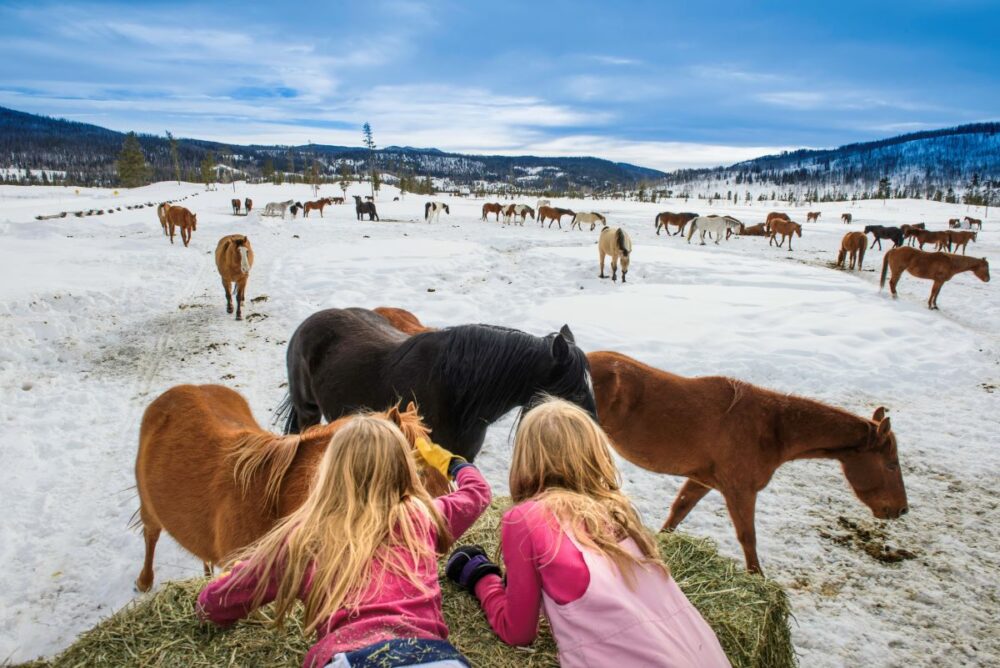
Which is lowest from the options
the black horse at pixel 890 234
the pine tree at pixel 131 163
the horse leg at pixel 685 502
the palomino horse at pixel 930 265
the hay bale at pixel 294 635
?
the horse leg at pixel 685 502

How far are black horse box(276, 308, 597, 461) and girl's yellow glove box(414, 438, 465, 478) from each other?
2.44ft

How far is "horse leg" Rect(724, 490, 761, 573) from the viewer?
3219 millimetres

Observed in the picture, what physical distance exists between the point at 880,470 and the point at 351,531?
3.43 meters

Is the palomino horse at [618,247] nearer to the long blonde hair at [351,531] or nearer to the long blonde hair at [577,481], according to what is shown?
the long blonde hair at [577,481]

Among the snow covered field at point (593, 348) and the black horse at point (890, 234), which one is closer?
the snow covered field at point (593, 348)

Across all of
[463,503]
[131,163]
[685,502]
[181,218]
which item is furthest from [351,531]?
[131,163]

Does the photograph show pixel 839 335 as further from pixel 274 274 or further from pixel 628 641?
pixel 274 274

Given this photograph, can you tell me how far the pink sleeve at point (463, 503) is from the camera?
1.99 metres

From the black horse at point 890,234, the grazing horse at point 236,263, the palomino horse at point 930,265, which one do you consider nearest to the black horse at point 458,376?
the grazing horse at point 236,263

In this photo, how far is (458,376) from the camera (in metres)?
2.94

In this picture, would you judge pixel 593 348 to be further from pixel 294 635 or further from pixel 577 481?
pixel 294 635

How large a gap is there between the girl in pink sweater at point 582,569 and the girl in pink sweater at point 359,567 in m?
0.33

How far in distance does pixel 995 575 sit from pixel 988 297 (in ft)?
40.4

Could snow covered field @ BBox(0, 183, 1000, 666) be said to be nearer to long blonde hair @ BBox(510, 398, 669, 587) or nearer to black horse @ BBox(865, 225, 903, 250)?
long blonde hair @ BBox(510, 398, 669, 587)
